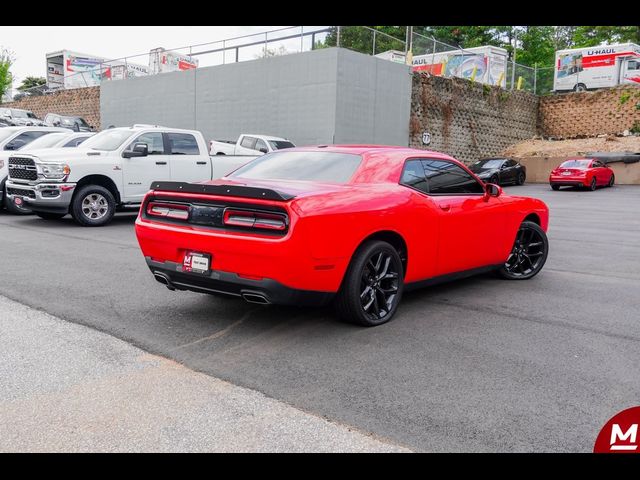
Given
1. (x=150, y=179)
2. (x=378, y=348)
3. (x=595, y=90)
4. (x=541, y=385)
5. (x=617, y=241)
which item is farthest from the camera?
(x=595, y=90)

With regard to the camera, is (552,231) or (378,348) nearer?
(378,348)

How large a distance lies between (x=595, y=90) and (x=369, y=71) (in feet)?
57.1

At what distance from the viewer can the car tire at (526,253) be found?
7.55 meters

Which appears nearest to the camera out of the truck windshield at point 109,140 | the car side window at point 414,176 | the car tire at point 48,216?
the car side window at point 414,176

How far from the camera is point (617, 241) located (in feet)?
37.7

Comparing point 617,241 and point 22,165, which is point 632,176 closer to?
point 617,241

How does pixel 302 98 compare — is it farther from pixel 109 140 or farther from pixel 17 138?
pixel 109 140

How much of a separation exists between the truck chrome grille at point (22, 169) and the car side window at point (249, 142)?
399 inches

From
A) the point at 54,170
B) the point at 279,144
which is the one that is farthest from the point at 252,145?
the point at 54,170

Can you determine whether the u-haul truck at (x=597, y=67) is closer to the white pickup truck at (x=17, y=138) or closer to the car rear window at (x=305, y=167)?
the white pickup truck at (x=17, y=138)

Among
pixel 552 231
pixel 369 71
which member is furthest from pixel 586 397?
pixel 369 71

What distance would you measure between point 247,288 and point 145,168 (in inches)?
333

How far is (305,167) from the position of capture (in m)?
6.06

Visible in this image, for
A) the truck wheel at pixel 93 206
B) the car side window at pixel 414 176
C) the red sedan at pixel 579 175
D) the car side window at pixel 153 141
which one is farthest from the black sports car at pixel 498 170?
the car side window at pixel 414 176
